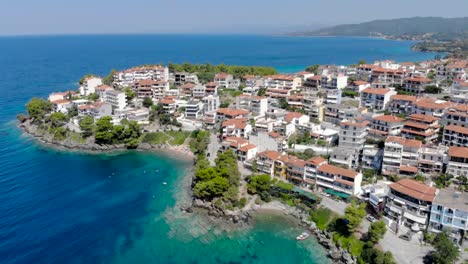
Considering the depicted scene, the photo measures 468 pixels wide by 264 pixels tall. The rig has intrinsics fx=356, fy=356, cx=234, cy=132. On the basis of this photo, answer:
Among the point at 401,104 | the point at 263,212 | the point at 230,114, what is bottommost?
the point at 263,212

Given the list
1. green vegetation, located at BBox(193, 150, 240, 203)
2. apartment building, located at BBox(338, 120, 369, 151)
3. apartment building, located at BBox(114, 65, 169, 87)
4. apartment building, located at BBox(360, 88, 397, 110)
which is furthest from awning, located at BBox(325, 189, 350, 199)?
apartment building, located at BBox(114, 65, 169, 87)

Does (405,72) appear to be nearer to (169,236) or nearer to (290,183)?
(290,183)

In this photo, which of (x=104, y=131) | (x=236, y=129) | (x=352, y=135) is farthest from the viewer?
(x=104, y=131)

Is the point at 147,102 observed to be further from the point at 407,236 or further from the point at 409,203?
the point at 407,236

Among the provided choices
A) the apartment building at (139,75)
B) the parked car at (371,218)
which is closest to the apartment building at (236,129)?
the parked car at (371,218)

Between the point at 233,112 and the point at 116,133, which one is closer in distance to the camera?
the point at 116,133

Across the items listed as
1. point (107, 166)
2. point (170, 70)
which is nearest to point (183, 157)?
point (107, 166)

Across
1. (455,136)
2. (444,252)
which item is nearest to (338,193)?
(444,252)
